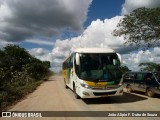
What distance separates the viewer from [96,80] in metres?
14.0

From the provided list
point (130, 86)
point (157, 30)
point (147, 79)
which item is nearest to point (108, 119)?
point (147, 79)

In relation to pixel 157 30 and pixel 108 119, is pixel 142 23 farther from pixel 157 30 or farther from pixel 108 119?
pixel 108 119

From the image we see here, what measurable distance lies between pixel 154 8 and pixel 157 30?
1943 mm

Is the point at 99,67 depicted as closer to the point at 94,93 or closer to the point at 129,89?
the point at 94,93

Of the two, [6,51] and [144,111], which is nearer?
[144,111]

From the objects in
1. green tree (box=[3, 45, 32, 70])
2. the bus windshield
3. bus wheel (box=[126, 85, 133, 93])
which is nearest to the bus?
the bus windshield

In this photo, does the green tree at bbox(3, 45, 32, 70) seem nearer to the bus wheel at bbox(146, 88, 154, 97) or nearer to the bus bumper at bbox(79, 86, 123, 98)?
the bus wheel at bbox(146, 88, 154, 97)

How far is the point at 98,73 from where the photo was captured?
14.3m

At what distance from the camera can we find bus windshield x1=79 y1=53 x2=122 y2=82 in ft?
46.6

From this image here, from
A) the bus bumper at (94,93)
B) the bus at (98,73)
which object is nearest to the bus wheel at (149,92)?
the bus at (98,73)

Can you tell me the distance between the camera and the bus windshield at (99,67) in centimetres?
1422

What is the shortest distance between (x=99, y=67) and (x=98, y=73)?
41 cm

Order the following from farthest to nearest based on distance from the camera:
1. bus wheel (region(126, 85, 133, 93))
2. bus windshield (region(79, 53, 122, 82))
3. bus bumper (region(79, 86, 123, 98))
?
bus wheel (region(126, 85, 133, 93)) → bus windshield (region(79, 53, 122, 82)) → bus bumper (region(79, 86, 123, 98))

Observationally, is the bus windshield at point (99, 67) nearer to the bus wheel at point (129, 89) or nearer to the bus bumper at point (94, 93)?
the bus bumper at point (94, 93)
